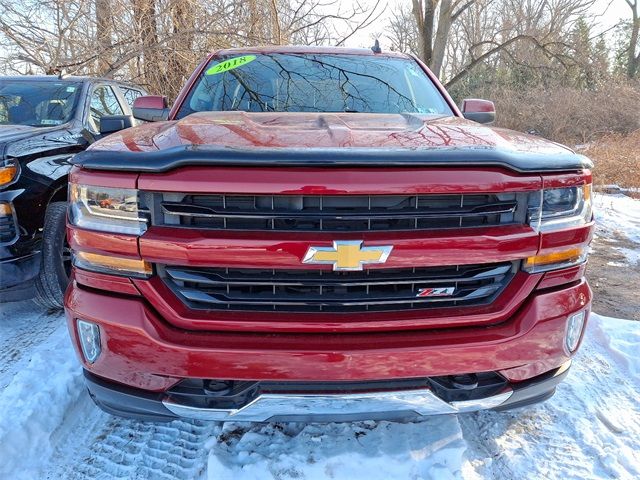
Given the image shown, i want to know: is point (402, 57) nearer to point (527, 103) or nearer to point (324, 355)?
point (324, 355)

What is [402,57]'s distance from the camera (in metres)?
3.66

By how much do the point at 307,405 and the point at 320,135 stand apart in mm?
1030

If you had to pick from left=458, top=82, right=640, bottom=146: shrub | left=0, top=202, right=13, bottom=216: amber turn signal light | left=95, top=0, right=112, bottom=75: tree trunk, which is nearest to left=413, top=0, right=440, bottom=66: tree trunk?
left=458, top=82, right=640, bottom=146: shrub

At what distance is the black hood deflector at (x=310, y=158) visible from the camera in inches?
62.9

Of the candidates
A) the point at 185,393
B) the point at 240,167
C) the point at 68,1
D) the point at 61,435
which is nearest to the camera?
the point at 240,167

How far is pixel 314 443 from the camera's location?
2.11 metres

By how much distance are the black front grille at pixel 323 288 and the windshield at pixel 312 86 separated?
1.49m

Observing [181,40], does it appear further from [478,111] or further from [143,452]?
[143,452]

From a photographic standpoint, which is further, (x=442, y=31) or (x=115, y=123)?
(x=442, y=31)

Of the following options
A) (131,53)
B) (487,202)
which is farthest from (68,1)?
(487,202)

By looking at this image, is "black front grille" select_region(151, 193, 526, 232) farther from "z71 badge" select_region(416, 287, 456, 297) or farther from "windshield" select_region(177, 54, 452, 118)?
"windshield" select_region(177, 54, 452, 118)

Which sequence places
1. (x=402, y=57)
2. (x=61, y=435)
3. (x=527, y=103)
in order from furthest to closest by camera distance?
(x=527, y=103), (x=402, y=57), (x=61, y=435)

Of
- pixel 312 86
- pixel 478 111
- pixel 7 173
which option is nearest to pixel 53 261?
pixel 7 173

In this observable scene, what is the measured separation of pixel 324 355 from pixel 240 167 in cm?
71
